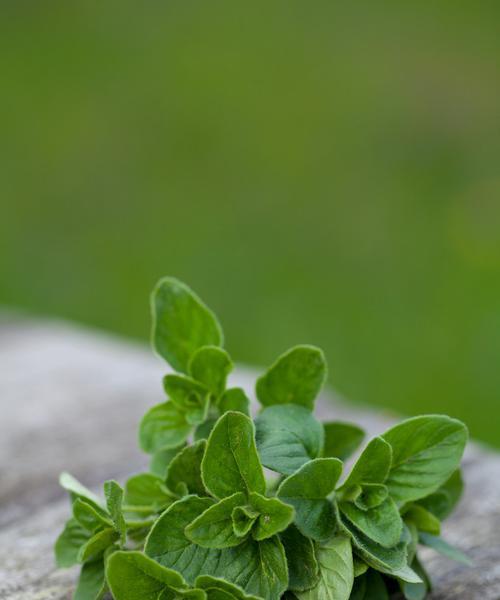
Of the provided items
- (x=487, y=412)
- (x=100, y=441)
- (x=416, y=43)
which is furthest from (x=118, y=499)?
(x=416, y=43)

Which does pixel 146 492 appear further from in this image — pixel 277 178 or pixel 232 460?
pixel 277 178

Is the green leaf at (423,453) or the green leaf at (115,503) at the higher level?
the green leaf at (423,453)

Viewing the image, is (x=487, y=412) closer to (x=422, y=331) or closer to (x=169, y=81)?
(x=422, y=331)

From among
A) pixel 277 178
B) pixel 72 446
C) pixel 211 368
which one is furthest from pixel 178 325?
pixel 277 178

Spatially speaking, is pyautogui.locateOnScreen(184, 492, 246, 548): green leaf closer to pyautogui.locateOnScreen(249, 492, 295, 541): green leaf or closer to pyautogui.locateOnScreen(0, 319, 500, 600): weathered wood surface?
pyautogui.locateOnScreen(249, 492, 295, 541): green leaf

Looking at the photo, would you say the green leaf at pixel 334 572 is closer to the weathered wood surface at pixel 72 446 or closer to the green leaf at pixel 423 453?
the green leaf at pixel 423 453

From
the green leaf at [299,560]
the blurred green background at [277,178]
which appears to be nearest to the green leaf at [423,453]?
the green leaf at [299,560]
